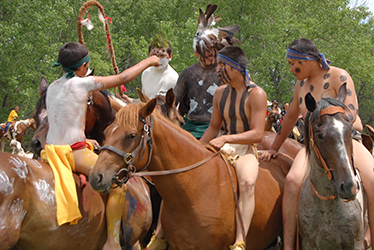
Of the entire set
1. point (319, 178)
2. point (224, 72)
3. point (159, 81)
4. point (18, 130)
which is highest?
point (224, 72)

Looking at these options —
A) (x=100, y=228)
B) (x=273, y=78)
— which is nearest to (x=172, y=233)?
(x=100, y=228)

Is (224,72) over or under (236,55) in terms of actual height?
under

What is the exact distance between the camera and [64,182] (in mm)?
3531

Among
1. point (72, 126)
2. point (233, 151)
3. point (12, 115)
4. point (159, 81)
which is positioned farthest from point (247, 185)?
point (12, 115)

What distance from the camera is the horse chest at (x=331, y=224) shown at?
338 cm

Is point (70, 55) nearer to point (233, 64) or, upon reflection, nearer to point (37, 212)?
point (37, 212)

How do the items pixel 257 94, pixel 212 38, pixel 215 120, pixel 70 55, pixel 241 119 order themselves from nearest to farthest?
pixel 70 55 → pixel 257 94 → pixel 241 119 → pixel 215 120 → pixel 212 38

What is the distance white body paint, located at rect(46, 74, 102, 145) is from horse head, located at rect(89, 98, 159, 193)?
2.37 ft

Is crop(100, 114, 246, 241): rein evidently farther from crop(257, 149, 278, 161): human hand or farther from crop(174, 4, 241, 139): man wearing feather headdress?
crop(174, 4, 241, 139): man wearing feather headdress

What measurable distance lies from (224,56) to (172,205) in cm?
179

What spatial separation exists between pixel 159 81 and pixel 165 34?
13.5m

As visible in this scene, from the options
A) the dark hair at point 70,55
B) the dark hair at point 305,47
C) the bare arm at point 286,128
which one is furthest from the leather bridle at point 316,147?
the dark hair at point 70,55

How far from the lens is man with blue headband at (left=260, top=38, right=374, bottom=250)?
370 cm

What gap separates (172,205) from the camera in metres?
3.47
